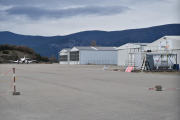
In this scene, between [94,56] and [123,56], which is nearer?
[123,56]

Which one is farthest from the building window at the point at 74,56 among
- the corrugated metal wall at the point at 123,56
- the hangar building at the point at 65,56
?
the corrugated metal wall at the point at 123,56

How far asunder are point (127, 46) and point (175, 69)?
23.5m

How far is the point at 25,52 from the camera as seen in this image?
130 m

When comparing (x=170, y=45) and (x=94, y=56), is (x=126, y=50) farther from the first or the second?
(x=94, y=56)

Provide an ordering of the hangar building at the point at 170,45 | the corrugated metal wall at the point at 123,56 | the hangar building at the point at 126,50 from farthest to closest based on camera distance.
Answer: the corrugated metal wall at the point at 123,56 → the hangar building at the point at 126,50 → the hangar building at the point at 170,45

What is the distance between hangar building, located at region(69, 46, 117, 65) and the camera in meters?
81.3

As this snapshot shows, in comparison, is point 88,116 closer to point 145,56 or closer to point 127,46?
point 145,56

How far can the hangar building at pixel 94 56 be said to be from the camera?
8131cm

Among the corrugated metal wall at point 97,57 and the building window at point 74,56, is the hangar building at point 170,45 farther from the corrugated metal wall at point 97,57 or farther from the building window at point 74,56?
the building window at point 74,56

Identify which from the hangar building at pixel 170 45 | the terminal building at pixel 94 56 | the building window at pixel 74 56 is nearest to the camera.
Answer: the hangar building at pixel 170 45

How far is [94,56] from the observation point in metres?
82.0

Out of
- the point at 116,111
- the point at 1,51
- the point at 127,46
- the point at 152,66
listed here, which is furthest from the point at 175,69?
the point at 1,51

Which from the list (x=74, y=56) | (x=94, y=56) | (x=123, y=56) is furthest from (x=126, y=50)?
(x=74, y=56)

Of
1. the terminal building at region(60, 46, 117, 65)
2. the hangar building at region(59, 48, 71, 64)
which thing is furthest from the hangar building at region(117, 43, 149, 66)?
the hangar building at region(59, 48, 71, 64)
